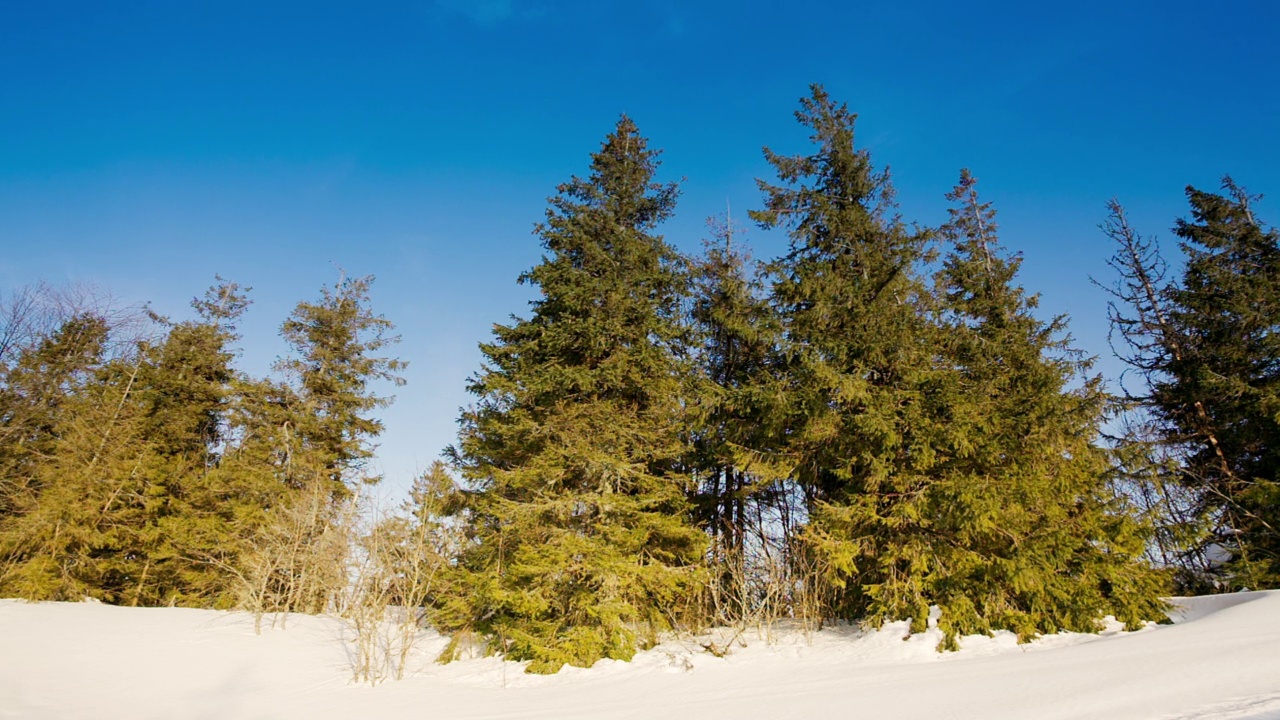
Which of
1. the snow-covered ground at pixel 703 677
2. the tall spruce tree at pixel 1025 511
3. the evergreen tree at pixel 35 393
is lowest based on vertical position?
the snow-covered ground at pixel 703 677

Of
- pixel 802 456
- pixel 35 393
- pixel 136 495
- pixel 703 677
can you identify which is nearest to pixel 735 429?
pixel 802 456

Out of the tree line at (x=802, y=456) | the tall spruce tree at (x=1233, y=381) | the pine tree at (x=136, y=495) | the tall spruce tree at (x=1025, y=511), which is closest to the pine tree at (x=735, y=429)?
the tree line at (x=802, y=456)

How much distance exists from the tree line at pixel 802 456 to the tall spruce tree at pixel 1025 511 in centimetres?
6

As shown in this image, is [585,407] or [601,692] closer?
[601,692]

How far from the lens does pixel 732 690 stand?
7.24 m

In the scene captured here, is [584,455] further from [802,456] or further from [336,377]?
[336,377]

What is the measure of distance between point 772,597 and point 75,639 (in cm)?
1498

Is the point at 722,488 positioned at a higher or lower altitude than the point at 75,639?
higher

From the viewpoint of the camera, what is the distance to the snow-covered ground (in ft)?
16.3

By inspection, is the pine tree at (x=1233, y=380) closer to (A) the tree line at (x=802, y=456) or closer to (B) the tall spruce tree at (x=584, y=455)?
(A) the tree line at (x=802, y=456)

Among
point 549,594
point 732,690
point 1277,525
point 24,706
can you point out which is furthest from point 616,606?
point 1277,525

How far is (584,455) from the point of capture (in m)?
10.6

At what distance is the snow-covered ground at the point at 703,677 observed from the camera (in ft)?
16.3

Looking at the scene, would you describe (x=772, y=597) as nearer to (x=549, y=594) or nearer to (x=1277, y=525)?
(x=549, y=594)
